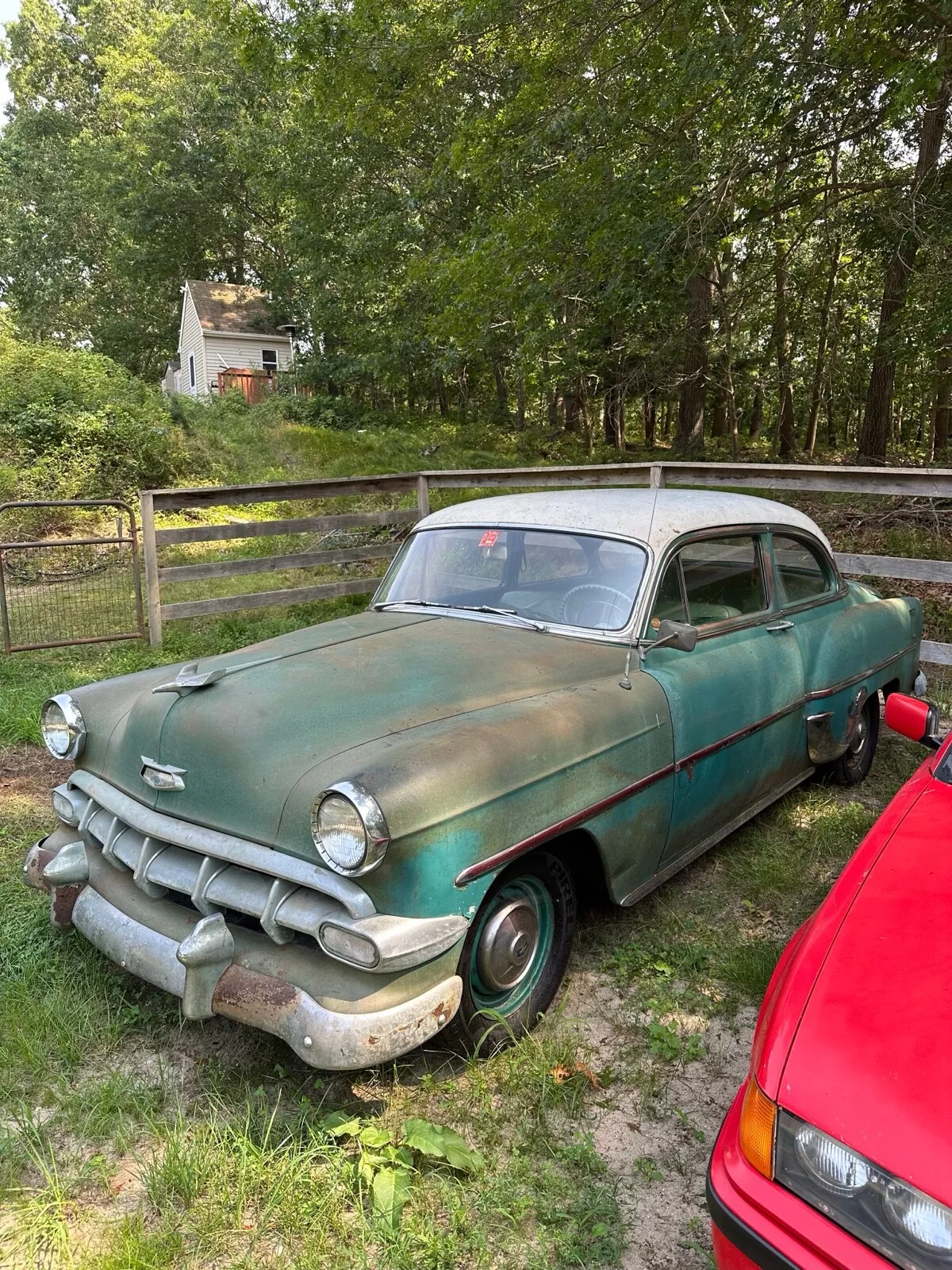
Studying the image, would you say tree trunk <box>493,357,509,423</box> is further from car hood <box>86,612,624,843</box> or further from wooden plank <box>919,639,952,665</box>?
car hood <box>86,612,624,843</box>

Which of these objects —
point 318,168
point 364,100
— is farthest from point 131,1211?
point 318,168

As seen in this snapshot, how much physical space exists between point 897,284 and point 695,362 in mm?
3313

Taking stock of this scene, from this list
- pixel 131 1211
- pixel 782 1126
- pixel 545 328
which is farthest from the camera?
pixel 545 328

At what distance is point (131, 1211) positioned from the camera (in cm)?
201

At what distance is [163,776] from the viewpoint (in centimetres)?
257

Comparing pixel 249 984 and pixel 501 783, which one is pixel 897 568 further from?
pixel 249 984

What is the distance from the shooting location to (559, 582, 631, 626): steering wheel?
326 cm

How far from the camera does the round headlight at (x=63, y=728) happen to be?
2988mm

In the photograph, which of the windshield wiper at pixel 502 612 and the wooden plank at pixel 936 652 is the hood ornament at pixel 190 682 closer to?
the windshield wiper at pixel 502 612

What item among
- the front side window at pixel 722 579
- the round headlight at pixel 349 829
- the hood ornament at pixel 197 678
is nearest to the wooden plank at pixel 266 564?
the front side window at pixel 722 579

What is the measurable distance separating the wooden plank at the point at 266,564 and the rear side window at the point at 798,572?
3378 mm

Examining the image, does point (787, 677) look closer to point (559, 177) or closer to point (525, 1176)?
point (525, 1176)

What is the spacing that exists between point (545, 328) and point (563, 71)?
287cm

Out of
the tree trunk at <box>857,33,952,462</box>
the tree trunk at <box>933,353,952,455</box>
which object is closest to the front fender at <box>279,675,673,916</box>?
the tree trunk at <box>857,33,952,462</box>
